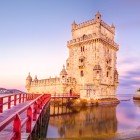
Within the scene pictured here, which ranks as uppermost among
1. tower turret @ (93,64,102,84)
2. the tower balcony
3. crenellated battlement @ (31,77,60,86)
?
the tower balcony

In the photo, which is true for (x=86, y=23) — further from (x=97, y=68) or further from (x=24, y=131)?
(x=24, y=131)

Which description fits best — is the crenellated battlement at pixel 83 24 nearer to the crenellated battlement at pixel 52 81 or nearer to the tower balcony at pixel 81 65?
the tower balcony at pixel 81 65

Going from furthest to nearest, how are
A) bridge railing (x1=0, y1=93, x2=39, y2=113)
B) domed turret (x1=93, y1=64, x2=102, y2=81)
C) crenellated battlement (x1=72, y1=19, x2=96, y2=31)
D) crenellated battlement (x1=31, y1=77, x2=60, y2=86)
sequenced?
1. crenellated battlement (x1=72, y1=19, x2=96, y2=31)
2. crenellated battlement (x1=31, y1=77, x2=60, y2=86)
3. domed turret (x1=93, y1=64, x2=102, y2=81)
4. bridge railing (x1=0, y1=93, x2=39, y2=113)

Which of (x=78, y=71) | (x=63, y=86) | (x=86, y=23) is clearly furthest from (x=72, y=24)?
(x=63, y=86)

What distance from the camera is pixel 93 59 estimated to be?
52.9 meters

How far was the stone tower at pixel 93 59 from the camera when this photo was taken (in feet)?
170

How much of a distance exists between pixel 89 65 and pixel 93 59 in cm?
172

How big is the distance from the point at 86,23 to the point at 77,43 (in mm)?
5296

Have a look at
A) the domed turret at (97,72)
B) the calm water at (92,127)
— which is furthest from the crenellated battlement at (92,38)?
the calm water at (92,127)

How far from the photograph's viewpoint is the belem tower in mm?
52094

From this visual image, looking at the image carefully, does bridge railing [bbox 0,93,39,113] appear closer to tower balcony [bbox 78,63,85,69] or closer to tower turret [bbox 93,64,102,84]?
tower turret [bbox 93,64,102,84]

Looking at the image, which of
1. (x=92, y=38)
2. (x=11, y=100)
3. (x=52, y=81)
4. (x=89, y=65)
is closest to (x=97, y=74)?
(x=89, y=65)

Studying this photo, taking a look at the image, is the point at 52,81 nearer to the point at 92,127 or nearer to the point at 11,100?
the point at 92,127

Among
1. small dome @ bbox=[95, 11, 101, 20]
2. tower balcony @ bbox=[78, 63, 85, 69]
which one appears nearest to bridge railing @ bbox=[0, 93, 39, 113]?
tower balcony @ bbox=[78, 63, 85, 69]
